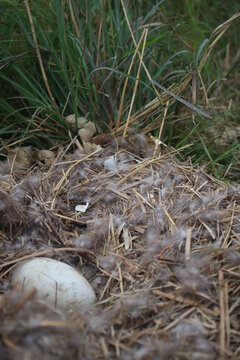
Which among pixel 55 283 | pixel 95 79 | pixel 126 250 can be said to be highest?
pixel 95 79

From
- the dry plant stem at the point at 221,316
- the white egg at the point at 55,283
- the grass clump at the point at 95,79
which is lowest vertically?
the dry plant stem at the point at 221,316

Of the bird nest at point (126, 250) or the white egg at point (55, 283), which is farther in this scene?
the white egg at point (55, 283)

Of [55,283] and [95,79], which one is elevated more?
[95,79]

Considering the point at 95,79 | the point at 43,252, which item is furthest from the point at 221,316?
the point at 95,79

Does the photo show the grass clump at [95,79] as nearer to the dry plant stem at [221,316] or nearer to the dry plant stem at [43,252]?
the dry plant stem at [43,252]

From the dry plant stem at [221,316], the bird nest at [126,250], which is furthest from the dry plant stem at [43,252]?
the dry plant stem at [221,316]

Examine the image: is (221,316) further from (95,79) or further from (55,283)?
(95,79)

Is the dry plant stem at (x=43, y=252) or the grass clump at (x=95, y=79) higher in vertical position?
the grass clump at (x=95, y=79)
